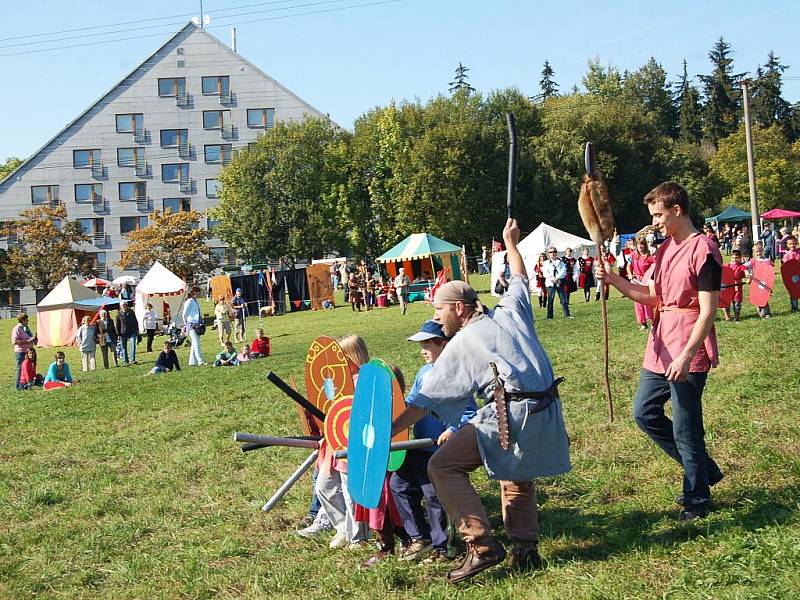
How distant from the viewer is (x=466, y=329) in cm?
506

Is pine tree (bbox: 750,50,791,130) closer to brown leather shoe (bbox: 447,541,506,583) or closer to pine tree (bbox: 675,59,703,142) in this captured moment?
pine tree (bbox: 675,59,703,142)

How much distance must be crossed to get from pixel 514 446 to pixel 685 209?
187 centimetres

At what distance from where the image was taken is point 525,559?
5301 millimetres

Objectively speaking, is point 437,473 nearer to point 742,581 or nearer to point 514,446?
point 514,446

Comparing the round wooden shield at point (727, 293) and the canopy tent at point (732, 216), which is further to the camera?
the canopy tent at point (732, 216)

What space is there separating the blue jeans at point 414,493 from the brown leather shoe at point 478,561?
25.4 inches

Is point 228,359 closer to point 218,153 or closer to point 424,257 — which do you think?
point 424,257

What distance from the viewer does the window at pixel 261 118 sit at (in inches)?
2842

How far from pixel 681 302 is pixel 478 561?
199 centimetres

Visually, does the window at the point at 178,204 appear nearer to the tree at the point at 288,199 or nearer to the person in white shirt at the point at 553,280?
the tree at the point at 288,199

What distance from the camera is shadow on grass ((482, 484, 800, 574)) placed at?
18.0 feet

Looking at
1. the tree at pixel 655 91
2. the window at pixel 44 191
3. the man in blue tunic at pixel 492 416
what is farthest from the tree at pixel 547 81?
the man in blue tunic at pixel 492 416

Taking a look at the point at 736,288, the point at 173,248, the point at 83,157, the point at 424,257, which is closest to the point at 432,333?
the point at 736,288

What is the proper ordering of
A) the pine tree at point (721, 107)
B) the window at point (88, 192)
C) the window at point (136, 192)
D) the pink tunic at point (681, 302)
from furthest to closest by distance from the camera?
the pine tree at point (721, 107) < the window at point (136, 192) < the window at point (88, 192) < the pink tunic at point (681, 302)
